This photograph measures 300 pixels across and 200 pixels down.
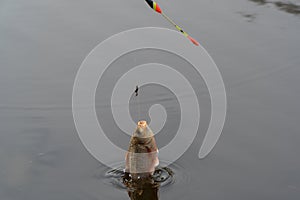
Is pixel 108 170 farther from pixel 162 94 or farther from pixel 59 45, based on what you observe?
pixel 59 45

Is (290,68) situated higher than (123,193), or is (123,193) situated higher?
(290,68)

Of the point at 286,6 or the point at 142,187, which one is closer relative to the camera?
the point at 142,187

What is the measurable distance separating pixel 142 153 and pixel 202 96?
2214 mm

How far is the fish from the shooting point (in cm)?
576

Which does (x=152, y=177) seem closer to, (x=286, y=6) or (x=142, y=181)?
(x=142, y=181)

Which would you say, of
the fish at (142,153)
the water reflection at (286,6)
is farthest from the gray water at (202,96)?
the fish at (142,153)

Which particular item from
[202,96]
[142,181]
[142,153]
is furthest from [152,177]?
[202,96]

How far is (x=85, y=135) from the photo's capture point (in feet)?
23.3

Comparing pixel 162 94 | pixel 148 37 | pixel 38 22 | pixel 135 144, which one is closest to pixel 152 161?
pixel 135 144

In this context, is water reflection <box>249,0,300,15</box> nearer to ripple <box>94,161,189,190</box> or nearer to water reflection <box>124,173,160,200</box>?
ripple <box>94,161,189,190</box>

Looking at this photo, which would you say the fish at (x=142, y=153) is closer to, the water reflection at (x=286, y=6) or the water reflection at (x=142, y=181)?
the water reflection at (x=142, y=181)

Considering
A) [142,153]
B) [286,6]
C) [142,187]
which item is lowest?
[142,187]

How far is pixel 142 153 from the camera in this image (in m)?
5.94

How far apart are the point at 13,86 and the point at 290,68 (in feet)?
13.9
